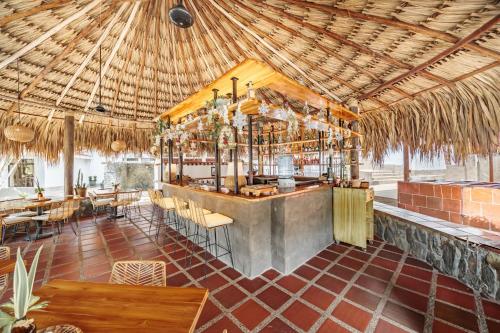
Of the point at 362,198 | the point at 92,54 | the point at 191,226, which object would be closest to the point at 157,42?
the point at 92,54

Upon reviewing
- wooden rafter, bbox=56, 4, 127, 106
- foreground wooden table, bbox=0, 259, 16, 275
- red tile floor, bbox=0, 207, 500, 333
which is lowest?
red tile floor, bbox=0, 207, 500, 333

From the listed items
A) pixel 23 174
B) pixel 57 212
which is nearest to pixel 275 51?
pixel 57 212

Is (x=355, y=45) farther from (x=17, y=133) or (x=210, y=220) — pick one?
(x=17, y=133)

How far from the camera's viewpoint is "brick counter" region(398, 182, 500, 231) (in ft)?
9.16

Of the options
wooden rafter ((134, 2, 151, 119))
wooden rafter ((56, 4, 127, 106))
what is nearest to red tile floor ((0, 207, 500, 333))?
wooden rafter ((56, 4, 127, 106))

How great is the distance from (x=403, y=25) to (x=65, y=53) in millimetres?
6061

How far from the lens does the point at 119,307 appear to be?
1111mm

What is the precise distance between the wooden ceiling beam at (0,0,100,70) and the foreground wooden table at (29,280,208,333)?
3.99 meters

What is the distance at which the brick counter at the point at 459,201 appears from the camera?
9.16 feet

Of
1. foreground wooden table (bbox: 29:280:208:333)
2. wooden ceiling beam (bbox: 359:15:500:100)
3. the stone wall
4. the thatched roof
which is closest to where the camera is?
foreground wooden table (bbox: 29:280:208:333)

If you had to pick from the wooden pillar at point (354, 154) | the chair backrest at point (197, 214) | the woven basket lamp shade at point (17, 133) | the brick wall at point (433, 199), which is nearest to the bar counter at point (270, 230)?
the chair backrest at point (197, 214)

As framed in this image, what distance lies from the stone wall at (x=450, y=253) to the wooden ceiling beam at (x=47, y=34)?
6507mm

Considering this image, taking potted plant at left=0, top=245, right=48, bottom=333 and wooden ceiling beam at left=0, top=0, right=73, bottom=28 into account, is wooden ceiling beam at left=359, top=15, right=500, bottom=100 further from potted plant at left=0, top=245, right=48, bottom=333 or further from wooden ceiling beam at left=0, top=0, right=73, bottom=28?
wooden ceiling beam at left=0, top=0, right=73, bottom=28

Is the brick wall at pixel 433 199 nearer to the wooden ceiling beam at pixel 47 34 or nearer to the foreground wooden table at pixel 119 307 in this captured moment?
the foreground wooden table at pixel 119 307
